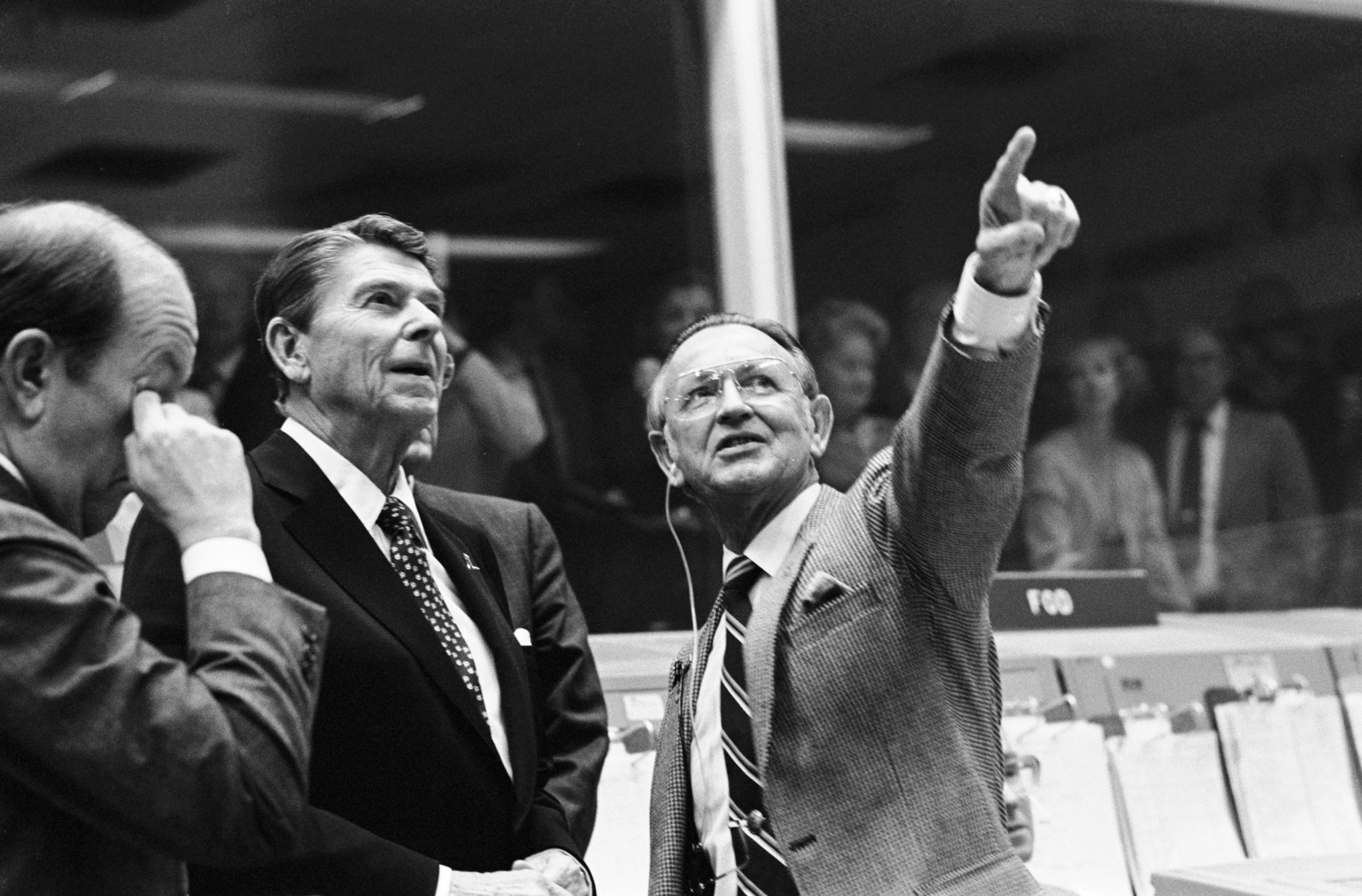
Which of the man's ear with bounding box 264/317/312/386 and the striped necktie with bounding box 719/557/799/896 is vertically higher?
the man's ear with bounding box 264/317/312/386

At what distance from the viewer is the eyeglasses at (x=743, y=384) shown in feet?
7.18

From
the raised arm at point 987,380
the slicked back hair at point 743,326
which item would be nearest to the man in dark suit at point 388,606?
the slicked back hair at point 743,326

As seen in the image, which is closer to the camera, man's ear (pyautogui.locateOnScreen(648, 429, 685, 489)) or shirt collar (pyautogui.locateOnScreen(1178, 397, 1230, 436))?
man's ear (pyautogui.locateOnScreen(648, 429, 685, 489))

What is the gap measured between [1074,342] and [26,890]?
16.0 feet

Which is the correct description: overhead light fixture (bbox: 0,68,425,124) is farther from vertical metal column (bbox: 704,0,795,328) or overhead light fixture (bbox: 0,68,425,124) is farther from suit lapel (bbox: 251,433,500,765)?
suit lapel (bbox: 251,433,500,765)

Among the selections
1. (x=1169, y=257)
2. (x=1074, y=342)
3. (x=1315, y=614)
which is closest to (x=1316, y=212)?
(x=1169, y=257)

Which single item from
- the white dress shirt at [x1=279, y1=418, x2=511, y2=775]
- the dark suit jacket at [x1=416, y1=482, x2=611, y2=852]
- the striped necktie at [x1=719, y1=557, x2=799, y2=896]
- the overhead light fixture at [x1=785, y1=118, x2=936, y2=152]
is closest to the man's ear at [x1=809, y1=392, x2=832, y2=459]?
the striped necktie at [x1=719, y1=557, x2=799, y2=896]

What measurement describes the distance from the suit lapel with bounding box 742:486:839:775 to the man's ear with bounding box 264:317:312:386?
65 centimetres

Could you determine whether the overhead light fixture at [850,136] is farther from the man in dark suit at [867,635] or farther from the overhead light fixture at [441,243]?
the man in dark suit at [867,635]

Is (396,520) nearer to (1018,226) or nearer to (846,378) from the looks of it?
(1018,226)

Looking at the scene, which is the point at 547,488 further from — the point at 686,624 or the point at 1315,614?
the point at 1315,614

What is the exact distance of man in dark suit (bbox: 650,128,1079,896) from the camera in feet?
5.64

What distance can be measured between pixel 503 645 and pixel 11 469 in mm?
835

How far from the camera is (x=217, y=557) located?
1.39 m
